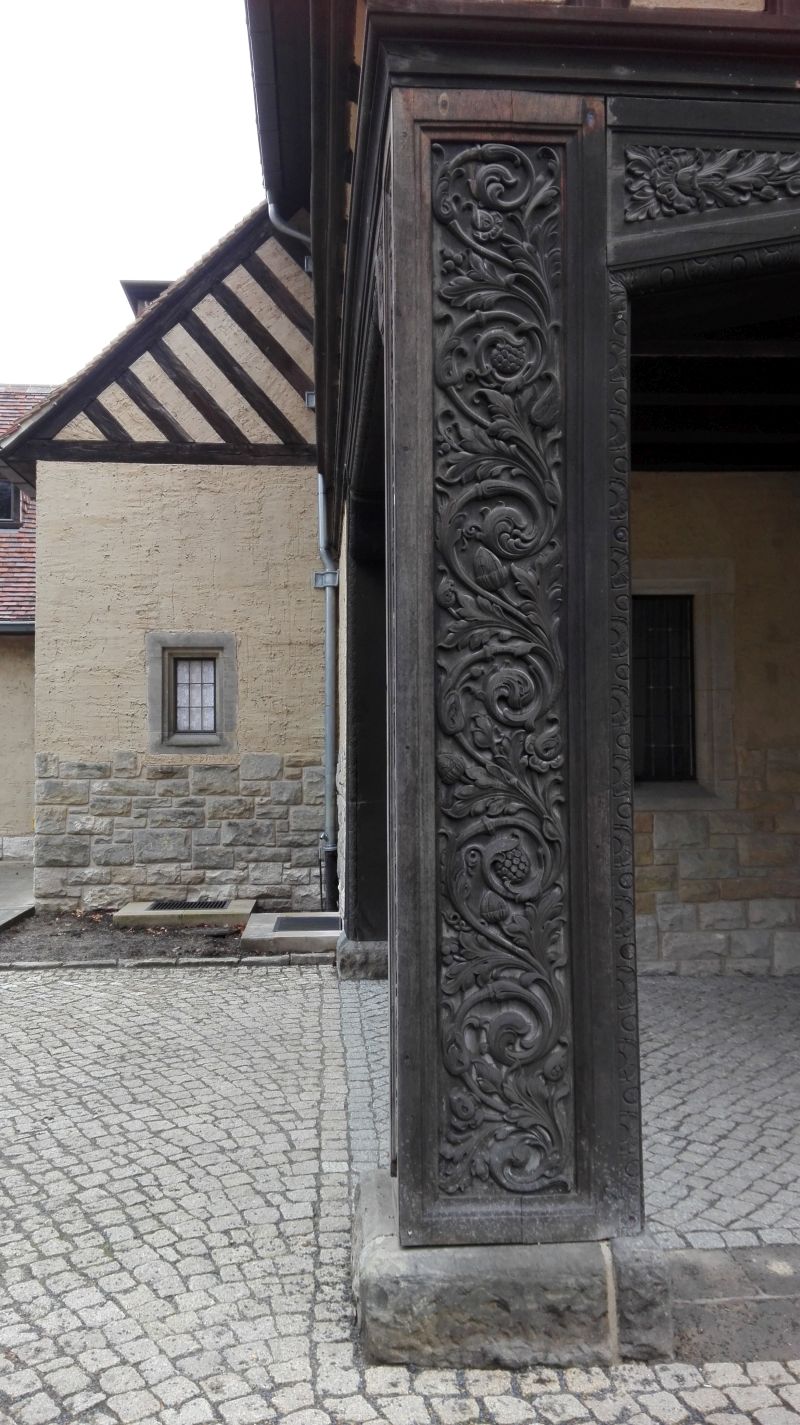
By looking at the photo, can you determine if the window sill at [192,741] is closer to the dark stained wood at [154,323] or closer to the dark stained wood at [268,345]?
the dark stained wood at [154,323]

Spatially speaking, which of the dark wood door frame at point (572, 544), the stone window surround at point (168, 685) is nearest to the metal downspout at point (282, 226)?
the stone window surround at point (168, 685)

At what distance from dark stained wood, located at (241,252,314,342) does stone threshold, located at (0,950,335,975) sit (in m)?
5.68

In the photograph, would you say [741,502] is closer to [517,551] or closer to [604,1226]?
[517,551]

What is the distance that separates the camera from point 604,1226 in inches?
92.4

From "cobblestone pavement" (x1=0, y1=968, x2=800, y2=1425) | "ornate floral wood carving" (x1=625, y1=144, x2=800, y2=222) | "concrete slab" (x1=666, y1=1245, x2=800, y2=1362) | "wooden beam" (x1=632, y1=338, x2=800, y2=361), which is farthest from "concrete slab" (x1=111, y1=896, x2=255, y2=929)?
"ornate floral wood carving" (x1=625, y1=144, x2=800, y2=222)

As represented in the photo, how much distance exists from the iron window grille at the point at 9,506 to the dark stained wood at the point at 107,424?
662cm

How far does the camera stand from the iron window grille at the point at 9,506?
50.5ft

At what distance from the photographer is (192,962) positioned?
7.04 m

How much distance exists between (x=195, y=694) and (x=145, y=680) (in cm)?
47

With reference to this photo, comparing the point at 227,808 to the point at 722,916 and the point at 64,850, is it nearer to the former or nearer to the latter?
the point at 64,850

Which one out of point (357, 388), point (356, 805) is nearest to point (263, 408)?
point (356, 805)

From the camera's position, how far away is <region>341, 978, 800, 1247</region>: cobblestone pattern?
2.89m

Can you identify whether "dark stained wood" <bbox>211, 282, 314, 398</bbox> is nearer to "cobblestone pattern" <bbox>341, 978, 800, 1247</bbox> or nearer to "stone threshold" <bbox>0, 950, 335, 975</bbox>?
"stone threshold" <bbox>0, 950, 335, 975</bbox>

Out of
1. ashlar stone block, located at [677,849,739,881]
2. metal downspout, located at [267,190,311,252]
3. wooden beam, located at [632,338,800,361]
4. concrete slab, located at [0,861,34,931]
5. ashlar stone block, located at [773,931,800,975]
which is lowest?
concrete slab, located at [0,861,34,931]
